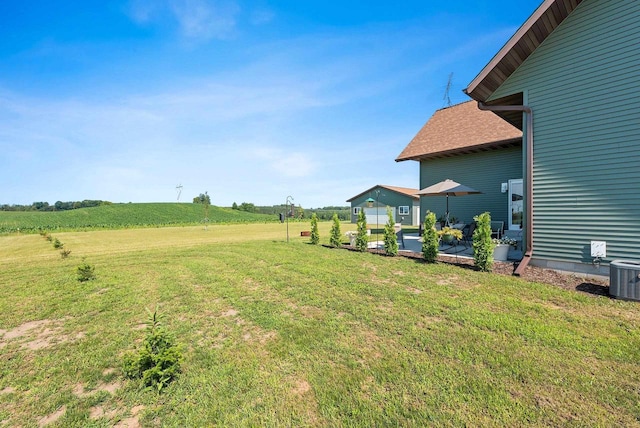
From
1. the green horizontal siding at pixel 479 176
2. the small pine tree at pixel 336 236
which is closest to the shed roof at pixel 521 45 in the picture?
the green horizontal siding at pixel 479 176

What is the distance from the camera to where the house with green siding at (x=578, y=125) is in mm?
5500

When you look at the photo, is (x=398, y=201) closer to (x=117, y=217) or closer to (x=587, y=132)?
(x=587, y=132)

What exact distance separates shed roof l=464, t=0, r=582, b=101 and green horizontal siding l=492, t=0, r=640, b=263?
21 cm

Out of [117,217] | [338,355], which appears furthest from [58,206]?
[338,355]

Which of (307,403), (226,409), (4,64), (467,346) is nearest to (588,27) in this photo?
(467,346)

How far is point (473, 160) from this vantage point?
12031 millimetres

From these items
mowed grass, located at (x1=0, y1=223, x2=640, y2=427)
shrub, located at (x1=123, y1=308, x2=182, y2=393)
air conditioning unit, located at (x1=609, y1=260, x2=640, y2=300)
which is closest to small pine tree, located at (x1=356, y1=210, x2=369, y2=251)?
mowed grass, located at (x1=0, y1=223, x2=640, y2=427)

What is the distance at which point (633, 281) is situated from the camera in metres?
4.56

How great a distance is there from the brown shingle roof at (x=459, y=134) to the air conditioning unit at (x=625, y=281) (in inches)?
265

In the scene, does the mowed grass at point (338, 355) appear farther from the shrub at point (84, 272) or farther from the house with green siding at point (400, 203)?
the house with green siding at point (400, 203)

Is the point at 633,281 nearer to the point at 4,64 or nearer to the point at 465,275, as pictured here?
the point at 465,275

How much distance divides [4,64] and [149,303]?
1402 cm

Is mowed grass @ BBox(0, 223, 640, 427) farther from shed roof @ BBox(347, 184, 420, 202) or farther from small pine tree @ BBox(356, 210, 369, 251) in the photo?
shed roof @ BBox(347, 184, 420, 202)

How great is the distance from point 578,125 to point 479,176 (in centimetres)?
599
